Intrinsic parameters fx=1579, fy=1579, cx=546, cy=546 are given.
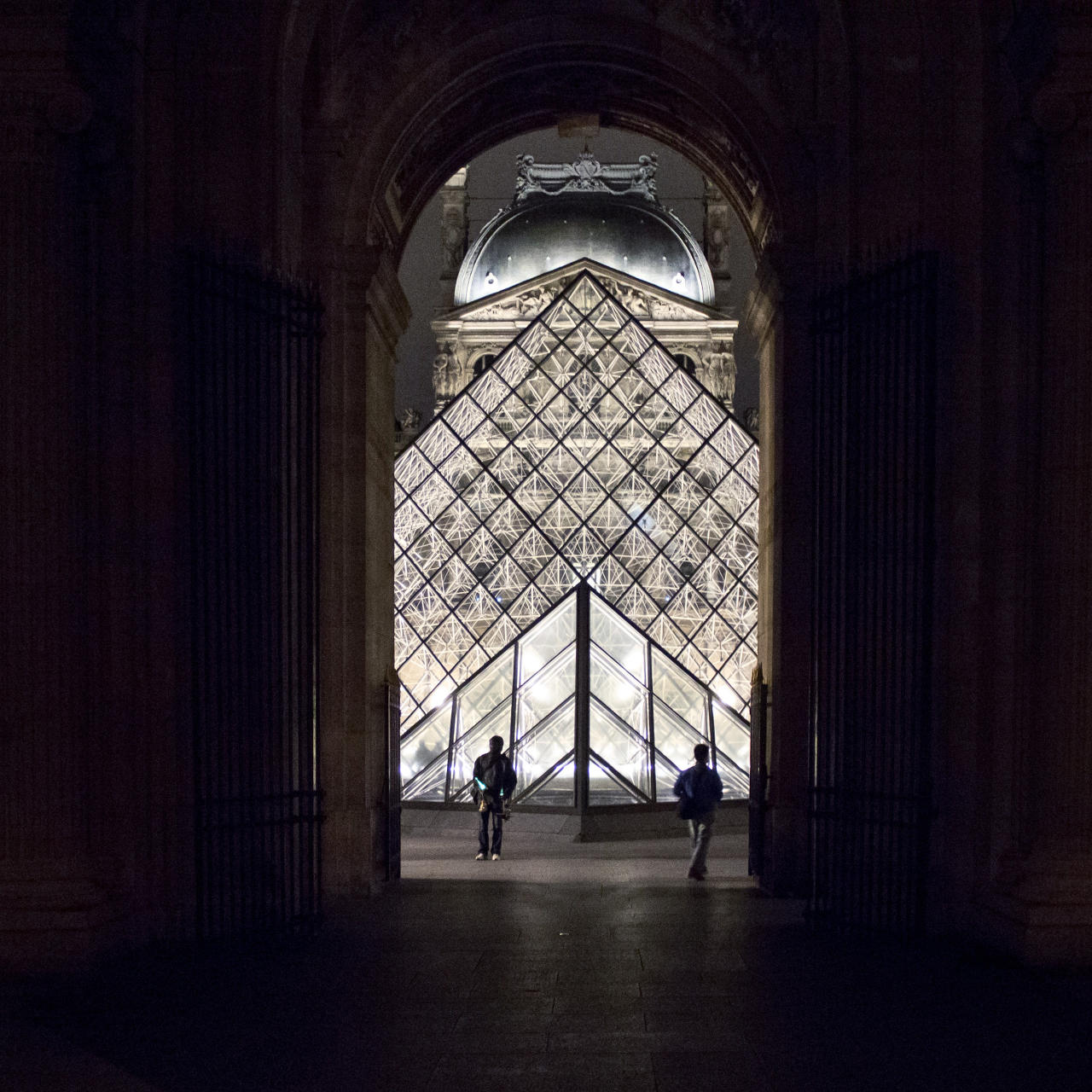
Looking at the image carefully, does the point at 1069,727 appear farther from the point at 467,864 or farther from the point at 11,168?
the point at 467,864

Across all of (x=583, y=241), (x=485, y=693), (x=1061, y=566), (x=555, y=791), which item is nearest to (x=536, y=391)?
(x=485, y=693)

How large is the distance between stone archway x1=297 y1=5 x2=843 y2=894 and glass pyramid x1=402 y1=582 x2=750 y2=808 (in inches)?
206

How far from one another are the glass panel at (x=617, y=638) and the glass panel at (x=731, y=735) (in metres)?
1.07

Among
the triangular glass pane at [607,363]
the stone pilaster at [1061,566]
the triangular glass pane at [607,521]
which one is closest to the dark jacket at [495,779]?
the stone pilaster at [1061,566]

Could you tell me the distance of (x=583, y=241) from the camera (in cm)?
4519

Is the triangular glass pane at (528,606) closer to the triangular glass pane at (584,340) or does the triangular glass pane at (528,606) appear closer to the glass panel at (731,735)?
the triangular glass pane at (584,340)

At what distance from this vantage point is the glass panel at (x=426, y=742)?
56.2 feet

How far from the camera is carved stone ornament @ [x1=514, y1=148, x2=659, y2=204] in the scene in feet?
151

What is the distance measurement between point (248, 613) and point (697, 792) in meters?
4.18

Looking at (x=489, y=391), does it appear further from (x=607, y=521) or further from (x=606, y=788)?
(x=606, y=788)

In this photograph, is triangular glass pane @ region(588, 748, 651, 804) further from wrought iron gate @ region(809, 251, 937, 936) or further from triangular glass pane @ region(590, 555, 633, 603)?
wrought iron gate @ region(809, 251, 937, 936)

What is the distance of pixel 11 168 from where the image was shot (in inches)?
251

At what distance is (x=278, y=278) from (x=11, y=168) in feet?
5.88

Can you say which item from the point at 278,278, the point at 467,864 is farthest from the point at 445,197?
the point at 278,278
